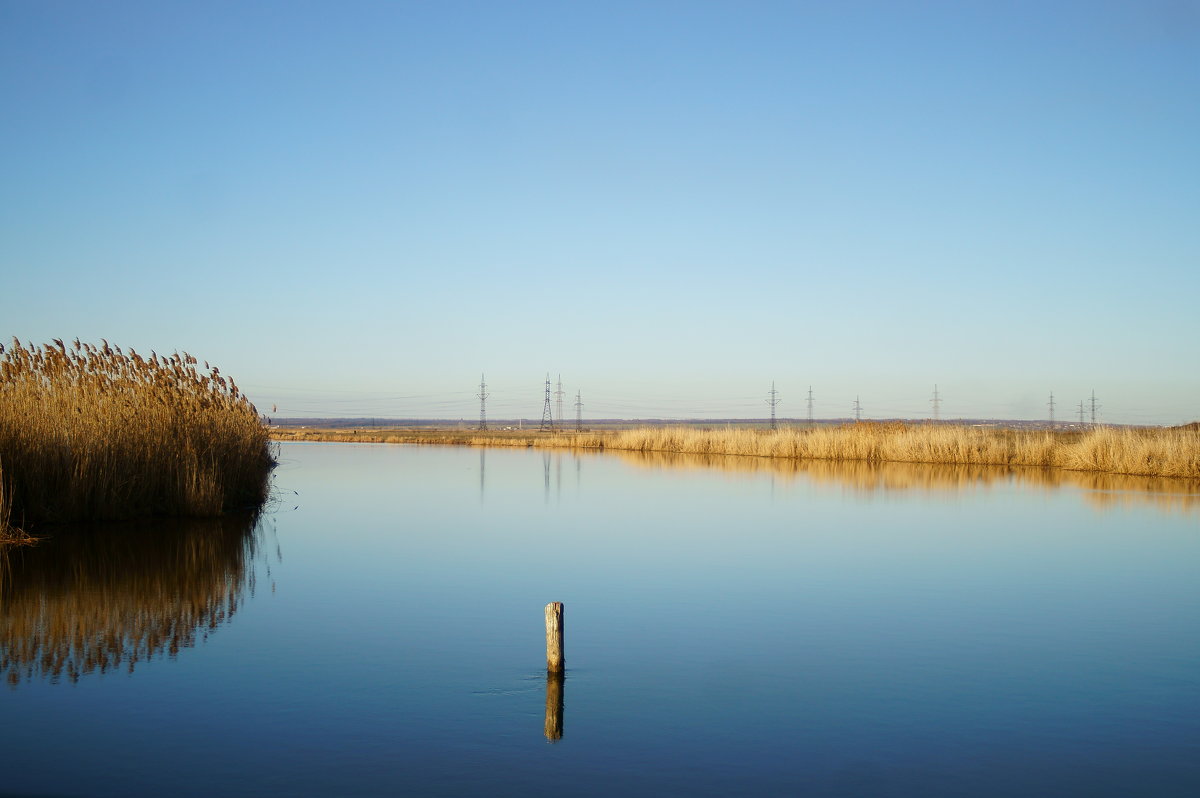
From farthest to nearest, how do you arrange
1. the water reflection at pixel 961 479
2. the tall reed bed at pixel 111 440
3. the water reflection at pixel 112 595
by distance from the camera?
the water reflection at pixel 961 479
the tall reed bed at pixel 111 440
the water reflection at pixel 112 595

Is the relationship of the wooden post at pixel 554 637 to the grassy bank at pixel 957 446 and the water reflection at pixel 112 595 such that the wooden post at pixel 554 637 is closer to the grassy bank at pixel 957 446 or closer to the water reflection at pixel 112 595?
the water reflection at pixel 112 595

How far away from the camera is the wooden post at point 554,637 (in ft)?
19.9

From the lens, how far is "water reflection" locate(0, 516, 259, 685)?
6629 mm

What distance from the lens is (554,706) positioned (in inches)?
229

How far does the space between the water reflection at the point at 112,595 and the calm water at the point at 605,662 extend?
0.13 feet

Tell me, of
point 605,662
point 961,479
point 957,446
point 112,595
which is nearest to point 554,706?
point 605,662

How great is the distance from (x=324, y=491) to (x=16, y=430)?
31.5 feet

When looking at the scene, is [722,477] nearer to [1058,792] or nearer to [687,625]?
[687,625]

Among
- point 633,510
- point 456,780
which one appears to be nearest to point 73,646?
point 456,780

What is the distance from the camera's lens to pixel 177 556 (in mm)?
10617

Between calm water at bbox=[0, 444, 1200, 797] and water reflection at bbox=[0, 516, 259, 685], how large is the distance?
0.04 metres

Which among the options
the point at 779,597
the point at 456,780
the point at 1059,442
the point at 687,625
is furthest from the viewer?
the point at 1059,442

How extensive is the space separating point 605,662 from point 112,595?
4475 mm

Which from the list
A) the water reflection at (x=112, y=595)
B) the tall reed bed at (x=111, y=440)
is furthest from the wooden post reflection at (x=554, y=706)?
the tall reed bed at (x=111, y=440)
